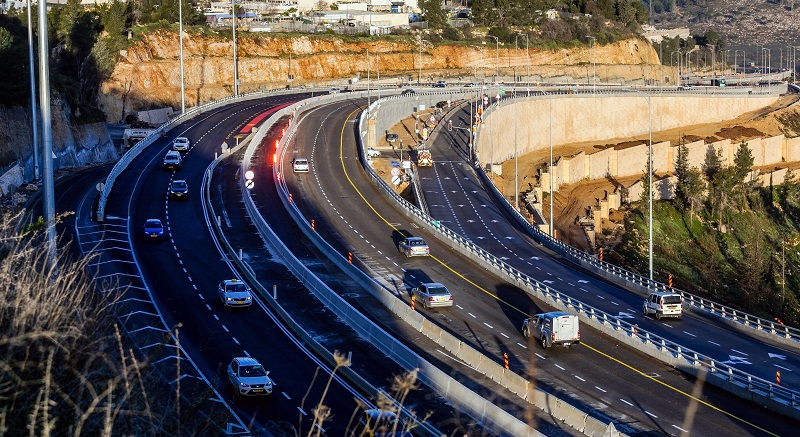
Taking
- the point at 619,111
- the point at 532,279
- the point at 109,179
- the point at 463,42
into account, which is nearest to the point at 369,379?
the point at 532,279

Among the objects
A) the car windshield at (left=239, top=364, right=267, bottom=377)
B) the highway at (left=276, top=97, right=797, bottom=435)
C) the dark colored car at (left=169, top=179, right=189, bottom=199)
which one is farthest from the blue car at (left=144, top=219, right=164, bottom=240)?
the car windshield at (left=239, top=364, right=267, bottom=377)

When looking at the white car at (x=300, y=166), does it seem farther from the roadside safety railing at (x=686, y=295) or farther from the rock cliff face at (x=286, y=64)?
the rock cliff face at (x=286, y=64)

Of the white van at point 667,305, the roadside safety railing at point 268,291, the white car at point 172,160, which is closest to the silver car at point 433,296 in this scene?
the roadside safety railing at point 268,291

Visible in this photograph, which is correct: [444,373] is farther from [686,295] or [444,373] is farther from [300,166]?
[300,166]

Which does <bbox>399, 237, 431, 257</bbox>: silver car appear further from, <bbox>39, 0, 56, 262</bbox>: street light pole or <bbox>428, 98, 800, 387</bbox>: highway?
<bbox>39, 0, 56, 262</bbox>: street light pole

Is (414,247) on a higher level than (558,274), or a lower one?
higher

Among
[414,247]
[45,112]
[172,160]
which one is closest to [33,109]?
[172,160]

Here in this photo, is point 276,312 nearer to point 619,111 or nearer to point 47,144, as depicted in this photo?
point 47,144
